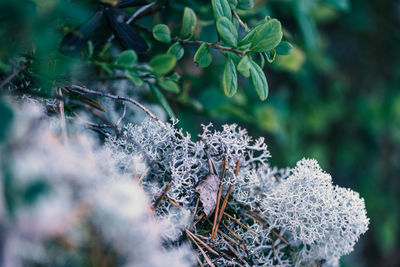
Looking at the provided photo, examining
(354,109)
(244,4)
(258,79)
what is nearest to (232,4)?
(244,4)

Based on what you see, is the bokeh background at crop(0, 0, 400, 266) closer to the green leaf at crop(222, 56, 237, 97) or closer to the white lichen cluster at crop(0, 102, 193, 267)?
the green leaf at crop(222, 56, 237, 97)

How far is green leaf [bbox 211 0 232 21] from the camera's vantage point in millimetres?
534

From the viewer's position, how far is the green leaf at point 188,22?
565mm

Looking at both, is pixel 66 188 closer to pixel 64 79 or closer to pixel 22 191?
pixel 22 191

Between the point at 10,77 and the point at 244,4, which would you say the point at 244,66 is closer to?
the point at 244,4

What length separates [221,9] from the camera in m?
0.54

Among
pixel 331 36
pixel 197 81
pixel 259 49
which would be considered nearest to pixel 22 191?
pixel 259 49

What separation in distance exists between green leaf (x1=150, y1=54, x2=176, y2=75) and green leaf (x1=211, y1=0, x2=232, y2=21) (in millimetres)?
113

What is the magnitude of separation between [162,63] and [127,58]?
6 centimetres

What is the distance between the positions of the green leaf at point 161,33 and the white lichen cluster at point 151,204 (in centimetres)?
15

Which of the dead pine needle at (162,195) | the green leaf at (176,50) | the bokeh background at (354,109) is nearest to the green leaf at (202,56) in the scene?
the green leaf at (176,50)

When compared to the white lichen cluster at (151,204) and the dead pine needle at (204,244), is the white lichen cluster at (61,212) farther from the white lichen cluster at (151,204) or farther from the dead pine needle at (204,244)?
the dead pine needle at (204,244)

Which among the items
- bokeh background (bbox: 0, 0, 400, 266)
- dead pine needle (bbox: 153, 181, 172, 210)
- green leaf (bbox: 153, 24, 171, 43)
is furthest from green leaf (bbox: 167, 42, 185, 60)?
bokeh background (bbox: 0, 0, 400, 266)

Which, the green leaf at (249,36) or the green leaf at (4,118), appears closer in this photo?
the green leaf at (4,118)
